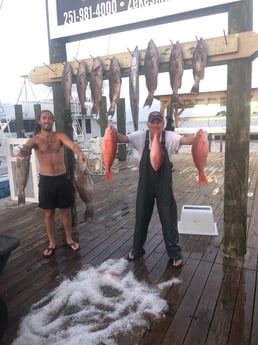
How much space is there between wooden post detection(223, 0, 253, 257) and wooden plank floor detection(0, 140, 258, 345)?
310mm

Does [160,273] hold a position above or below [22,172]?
below

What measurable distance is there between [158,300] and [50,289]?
1.00 m

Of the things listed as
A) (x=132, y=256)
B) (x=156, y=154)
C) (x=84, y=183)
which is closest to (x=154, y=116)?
(x=156, y=154)

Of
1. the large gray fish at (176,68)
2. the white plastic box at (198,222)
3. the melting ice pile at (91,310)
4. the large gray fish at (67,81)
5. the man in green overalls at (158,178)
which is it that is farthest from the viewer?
the white plastic box at (198,222)

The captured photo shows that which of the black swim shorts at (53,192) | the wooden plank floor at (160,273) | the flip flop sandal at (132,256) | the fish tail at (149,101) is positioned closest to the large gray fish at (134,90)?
the fish tail at (149,101)

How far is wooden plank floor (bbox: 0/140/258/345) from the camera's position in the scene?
2.03 meters

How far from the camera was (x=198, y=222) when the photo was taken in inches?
153

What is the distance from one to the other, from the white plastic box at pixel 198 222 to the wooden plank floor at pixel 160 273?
12 cm

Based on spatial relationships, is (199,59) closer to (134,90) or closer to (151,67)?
(151,67)

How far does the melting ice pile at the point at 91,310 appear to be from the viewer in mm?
2002

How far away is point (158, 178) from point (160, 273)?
3.09 ft

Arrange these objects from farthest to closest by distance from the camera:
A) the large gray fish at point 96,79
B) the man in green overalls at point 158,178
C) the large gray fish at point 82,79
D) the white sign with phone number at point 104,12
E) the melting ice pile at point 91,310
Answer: the large gray fish at point 82,79, the large gray fish at point 96,79, the white sign with phone number at point 104,12, the man in green overalls at point 158,178, the melting ice pile at point 91,310

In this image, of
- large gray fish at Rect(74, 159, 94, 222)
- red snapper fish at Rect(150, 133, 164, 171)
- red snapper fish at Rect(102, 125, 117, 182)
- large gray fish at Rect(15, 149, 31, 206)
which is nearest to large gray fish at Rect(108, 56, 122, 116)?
red snapper fish at Rect(102, 125, 117, 182)

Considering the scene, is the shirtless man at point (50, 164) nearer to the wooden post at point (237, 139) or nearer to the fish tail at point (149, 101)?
the fish tail at point (149, 101)
